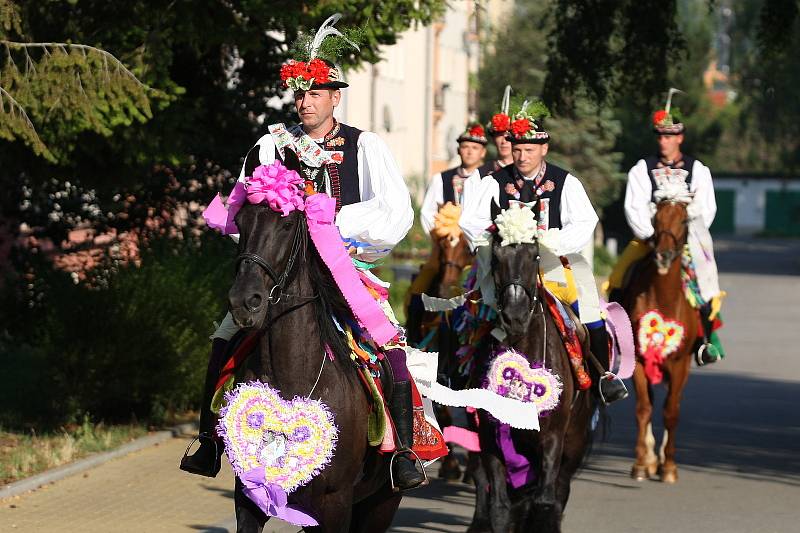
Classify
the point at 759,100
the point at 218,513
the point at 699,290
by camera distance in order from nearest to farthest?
the point at 218,513, the point at 699,290, the point at 759,100

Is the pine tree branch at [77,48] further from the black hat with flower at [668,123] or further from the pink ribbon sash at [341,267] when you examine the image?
the black hat with flower at [668,123]

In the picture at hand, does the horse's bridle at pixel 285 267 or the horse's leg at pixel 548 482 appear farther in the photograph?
the horse's leg at pixel 548 482

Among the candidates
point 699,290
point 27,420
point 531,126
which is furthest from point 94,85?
point 699,290

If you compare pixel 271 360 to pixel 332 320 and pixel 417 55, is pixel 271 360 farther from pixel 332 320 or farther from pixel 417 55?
pixel 417 55

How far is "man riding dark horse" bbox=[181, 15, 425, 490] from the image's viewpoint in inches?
288

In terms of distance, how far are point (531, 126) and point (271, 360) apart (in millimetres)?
4372

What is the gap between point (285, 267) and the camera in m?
6.62

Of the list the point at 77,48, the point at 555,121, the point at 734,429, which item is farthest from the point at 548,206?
the point at 555,121

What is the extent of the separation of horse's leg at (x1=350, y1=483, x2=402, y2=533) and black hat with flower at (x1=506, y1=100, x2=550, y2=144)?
3.62 m

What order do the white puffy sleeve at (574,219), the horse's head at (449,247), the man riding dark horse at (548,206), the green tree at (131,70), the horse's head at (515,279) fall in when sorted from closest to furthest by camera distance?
the horse's head at (515,279), the white puffy sleeve at (574,219), the man riding dark horse at (548,206), the green tree at (131,70), the horse's head at (449,247)

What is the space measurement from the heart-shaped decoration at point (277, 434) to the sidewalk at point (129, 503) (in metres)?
3.29

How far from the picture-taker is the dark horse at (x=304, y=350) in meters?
6.54

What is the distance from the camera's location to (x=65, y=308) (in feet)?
46.3

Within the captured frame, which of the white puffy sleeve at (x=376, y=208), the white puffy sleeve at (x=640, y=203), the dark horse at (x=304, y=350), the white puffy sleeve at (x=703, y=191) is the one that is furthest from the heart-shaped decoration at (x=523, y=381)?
the white puffy sleeve at (x=703, y=191)
